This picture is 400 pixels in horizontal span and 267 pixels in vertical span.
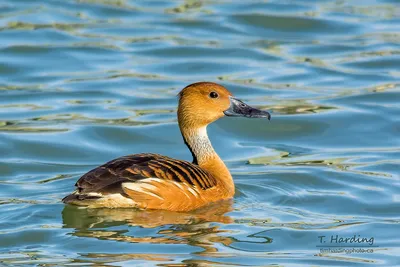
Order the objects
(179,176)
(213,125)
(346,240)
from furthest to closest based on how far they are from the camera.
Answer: (213,125), (179,176), (346,240)

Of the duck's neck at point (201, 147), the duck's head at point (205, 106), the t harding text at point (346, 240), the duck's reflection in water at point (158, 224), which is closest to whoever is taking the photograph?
the duck's reflection in water at point (158, 224)

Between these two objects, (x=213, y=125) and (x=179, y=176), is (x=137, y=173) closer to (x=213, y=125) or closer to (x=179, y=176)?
(x=179, y=176)

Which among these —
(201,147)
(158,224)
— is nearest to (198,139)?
(201,147)

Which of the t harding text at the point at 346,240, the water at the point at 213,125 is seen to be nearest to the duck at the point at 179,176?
the water at the point at 213,125

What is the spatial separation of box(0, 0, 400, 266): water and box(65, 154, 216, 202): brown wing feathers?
1.01 feet

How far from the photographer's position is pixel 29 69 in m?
16.6

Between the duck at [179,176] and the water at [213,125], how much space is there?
0.17 m

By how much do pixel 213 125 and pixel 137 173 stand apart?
14.2ft

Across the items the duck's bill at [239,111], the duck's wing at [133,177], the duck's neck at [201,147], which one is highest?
the duck's bill at [239,111]

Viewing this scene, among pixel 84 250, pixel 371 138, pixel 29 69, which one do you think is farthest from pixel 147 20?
pixel 84 250

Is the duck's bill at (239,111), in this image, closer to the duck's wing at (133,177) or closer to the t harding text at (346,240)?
the duck's wing at (133,177)

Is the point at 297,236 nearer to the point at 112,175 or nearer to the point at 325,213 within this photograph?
the point at 325,213

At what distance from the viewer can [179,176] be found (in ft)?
33.1

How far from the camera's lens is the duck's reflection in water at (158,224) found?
30.0 ft
